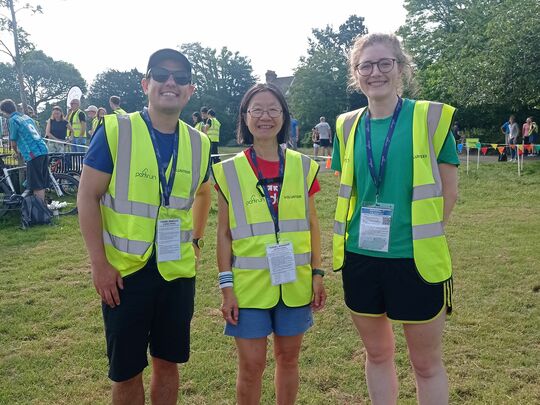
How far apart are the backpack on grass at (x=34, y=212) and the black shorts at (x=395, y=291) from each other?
750 centimetres

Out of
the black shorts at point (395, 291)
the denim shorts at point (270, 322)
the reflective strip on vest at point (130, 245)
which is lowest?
the denim shorts at point (270, 322)

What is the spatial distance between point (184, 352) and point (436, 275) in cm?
139

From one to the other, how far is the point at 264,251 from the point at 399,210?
2.36 feet

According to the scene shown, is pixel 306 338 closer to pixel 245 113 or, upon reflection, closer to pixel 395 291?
pixel 395 291

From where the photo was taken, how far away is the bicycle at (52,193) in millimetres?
8695

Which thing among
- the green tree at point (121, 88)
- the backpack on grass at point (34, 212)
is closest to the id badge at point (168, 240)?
the backpack on grass at point (34, 212)

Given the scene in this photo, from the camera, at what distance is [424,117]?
2270mm

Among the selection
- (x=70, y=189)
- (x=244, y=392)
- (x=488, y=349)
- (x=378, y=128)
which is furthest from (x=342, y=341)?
(x=70, y=189)

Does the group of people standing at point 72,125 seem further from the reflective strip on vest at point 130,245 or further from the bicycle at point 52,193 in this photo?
the reflective strip on vest at point 130,245

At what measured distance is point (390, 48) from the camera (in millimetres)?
2336

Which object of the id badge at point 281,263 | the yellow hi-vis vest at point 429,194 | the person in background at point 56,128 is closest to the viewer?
the yellow hi-vis vest at point 429,194

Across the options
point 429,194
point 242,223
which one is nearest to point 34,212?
point 242,223

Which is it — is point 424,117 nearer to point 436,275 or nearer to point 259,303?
point 436,275

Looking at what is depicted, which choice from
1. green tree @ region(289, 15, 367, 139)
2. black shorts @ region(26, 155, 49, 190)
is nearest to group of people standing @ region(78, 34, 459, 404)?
black shorts @ region(26, 155, 49, 190)
